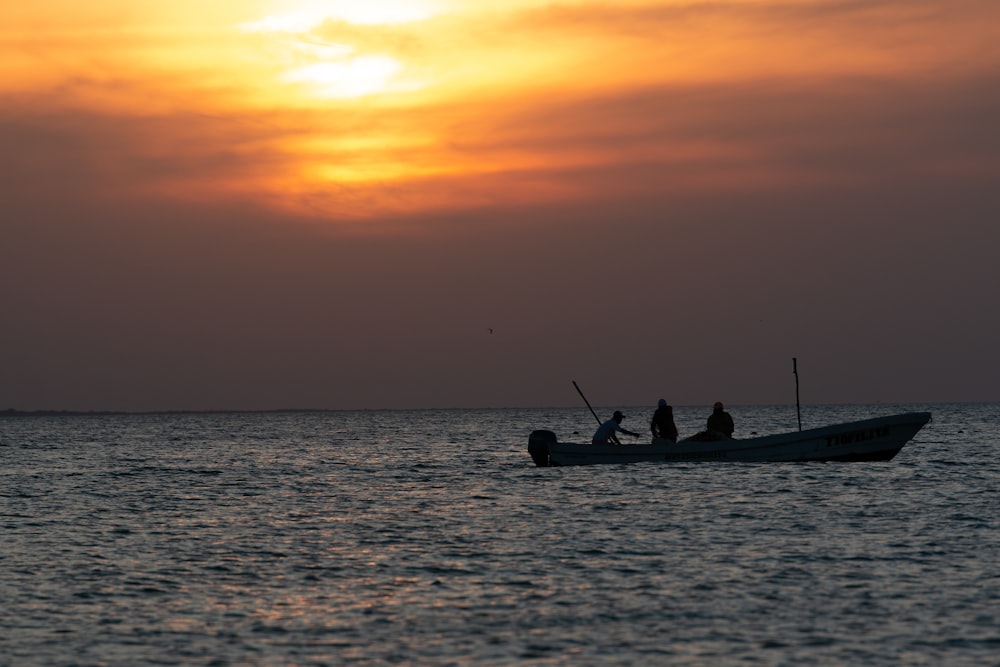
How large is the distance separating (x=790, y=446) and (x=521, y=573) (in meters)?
21.1

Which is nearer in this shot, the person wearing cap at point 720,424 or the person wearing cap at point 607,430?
the person wearing cap at point 720,424

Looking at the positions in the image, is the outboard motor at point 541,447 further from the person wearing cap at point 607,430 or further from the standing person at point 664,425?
the standing person at point 664,425

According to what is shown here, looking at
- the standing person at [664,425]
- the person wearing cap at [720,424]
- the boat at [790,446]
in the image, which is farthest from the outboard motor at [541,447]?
the person wearing cap at [720,424]

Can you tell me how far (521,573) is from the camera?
2194 cm

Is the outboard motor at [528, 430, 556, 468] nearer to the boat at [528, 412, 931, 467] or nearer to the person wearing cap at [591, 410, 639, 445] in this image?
the boat at [528, 412, 931, 467]

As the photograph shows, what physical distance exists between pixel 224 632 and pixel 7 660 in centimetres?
285

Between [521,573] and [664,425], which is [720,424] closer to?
[664,425]

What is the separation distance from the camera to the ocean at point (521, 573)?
16.1 m

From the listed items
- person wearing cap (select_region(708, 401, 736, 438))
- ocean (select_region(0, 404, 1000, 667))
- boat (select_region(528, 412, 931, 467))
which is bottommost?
ocean (select_region(0, 404, 1000, 667))

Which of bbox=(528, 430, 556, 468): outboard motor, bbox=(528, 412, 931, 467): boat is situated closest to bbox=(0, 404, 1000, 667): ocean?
bbox=(528, 412, 931, 467): boat

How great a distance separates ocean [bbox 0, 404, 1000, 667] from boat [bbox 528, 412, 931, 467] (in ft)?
2.85

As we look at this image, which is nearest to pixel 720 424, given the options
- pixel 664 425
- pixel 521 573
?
pixel 664 425

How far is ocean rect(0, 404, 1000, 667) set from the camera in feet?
52.7

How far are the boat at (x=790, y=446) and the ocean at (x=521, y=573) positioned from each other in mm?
868
